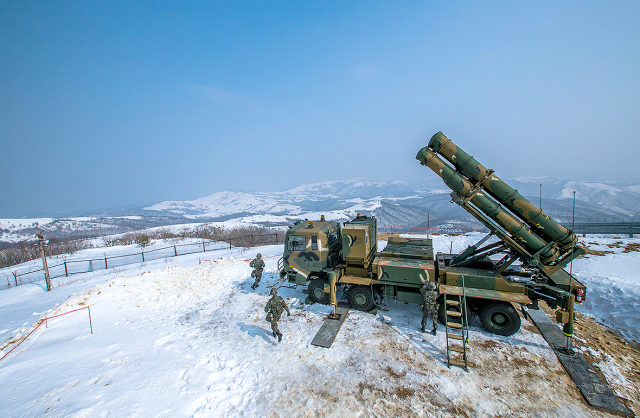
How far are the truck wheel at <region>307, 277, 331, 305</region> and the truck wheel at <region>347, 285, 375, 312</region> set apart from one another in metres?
0.91

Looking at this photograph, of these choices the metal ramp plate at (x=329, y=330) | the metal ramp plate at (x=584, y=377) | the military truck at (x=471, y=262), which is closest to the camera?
the metal ramp plate at (x=584, y=377)

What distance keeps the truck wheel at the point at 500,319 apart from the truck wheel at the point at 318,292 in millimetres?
4817

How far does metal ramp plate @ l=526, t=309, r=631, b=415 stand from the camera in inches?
189

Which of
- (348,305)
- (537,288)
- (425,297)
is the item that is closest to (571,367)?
(537,288)

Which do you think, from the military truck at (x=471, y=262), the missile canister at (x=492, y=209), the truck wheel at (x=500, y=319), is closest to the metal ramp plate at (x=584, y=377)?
the military truck at (x=471, y=262)

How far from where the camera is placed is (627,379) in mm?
5469

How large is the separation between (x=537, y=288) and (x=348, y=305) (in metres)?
5.64

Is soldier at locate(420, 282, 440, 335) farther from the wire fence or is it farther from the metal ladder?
the wire fence

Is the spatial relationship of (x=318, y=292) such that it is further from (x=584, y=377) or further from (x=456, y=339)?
(x=584, y=377)

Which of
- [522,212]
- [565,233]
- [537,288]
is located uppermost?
[522,212]

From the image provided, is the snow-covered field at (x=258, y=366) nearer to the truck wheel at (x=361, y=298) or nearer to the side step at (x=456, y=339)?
the side step at (x=456, y=339)

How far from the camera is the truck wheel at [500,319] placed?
6.99 metres

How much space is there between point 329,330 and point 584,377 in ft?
19.0

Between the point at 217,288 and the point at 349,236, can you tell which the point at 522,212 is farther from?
the point at 217,288
